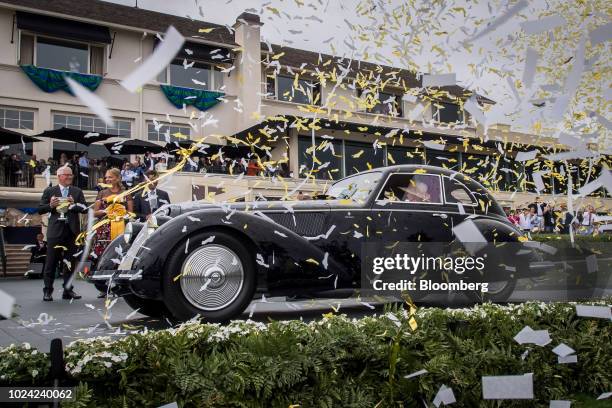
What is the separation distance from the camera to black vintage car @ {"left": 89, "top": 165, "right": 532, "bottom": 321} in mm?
4094

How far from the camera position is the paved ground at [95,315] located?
3893 mm

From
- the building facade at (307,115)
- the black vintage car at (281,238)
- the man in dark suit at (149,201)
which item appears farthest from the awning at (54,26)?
the black vintage car at (281,238)

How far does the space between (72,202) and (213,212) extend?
9.73 feet

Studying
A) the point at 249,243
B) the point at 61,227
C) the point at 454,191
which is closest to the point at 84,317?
the point at 249,243

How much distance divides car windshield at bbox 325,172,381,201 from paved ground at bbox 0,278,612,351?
3.63 ft

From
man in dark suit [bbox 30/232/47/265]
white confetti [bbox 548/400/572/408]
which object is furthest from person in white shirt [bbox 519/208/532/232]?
man in dark suit [bbox 30/232/47/265]

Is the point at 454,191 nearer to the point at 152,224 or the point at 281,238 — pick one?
the point at 281,238

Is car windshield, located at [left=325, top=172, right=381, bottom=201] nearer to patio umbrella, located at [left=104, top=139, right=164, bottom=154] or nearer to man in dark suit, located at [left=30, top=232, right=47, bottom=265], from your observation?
patio umbrella, located at [left=104, top=139, right=164, bottom=154]

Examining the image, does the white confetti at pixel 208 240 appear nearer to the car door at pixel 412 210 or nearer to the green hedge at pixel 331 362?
the green hedge at pixel 331 362

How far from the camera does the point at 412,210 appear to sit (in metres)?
5.10

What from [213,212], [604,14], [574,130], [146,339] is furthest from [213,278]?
[604,14]

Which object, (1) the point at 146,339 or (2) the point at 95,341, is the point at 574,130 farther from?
(2) the point at 95,341

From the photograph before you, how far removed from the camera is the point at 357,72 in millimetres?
3633

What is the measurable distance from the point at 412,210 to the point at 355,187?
2.07ft
